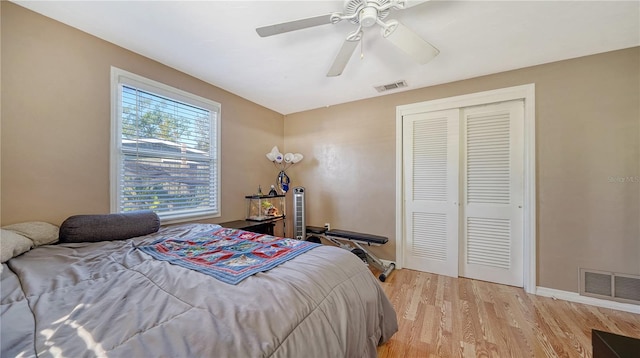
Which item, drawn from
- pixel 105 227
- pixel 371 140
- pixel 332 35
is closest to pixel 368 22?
pixel 332 35

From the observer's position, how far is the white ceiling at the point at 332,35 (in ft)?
5.20

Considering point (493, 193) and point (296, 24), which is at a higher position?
point (296, 24)

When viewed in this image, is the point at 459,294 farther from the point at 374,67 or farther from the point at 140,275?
the point at 140,275

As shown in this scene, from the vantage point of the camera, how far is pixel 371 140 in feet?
10.6

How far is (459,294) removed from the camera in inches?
91.9

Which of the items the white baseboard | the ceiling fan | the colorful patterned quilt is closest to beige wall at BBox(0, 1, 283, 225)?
the colorful patterned quilt

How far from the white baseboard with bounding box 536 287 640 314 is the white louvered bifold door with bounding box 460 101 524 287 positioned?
211 millimetres

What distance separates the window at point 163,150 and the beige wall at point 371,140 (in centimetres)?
9

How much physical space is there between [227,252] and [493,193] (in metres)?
2.86

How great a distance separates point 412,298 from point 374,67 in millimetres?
2434

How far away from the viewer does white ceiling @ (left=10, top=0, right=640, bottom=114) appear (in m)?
1.59

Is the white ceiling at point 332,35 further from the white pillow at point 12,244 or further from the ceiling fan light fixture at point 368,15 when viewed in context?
the white pillow at point 12,244

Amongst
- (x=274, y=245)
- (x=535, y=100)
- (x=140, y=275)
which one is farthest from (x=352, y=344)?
(x=535, y=100)

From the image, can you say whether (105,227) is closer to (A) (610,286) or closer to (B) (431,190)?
(B) (431,190)
